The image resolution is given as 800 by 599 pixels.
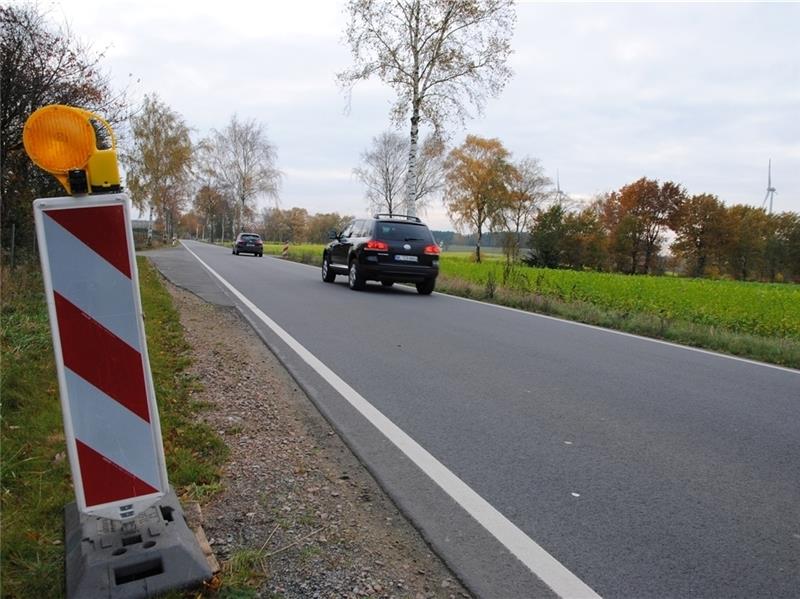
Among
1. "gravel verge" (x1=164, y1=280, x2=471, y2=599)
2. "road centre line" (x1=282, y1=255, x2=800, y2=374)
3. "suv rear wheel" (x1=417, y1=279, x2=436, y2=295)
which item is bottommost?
"road centre line" (x1=282, y1=255, x2=800, y2=374)

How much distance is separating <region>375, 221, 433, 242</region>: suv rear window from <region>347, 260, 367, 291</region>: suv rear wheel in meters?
1.01

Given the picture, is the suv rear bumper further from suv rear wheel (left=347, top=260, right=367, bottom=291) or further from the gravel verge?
the gravel verge

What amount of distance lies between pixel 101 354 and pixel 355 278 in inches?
466

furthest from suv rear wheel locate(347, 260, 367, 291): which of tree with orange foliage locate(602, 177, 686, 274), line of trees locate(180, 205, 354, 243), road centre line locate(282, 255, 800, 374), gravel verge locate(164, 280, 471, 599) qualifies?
line of trees locate(180, 205, 354, 243)

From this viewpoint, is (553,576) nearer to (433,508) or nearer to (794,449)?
(433,508)

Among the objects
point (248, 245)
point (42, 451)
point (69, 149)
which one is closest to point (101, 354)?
point (69, 149)

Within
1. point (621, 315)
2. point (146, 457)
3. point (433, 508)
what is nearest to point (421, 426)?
point (433, 508)

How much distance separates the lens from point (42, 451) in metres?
3.38

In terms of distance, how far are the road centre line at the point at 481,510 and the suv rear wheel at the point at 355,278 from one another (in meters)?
8.69

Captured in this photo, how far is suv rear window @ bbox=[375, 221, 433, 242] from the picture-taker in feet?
44.4

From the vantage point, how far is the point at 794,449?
160 inches

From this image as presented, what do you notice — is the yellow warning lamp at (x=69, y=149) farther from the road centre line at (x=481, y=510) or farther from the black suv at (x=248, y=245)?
the black suv at (x=248, y=245)

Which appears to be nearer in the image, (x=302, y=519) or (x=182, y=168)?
(x=302, y=519)

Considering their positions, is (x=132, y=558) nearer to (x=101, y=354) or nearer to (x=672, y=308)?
(x=101, y=354)
